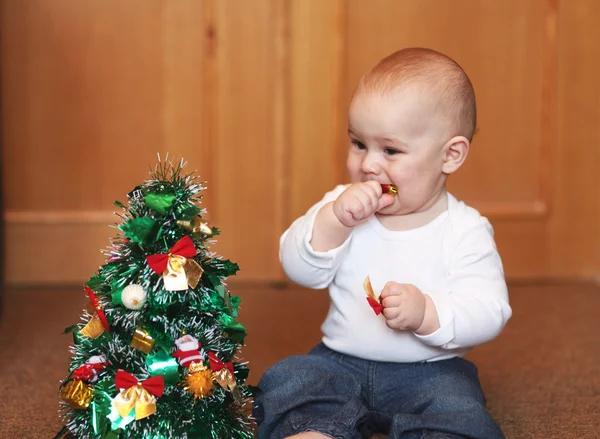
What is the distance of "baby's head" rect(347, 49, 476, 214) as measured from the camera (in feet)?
3.10

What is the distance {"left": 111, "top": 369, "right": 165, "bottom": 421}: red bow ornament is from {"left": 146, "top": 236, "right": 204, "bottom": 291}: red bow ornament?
101mm

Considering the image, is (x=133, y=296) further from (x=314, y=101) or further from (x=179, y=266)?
(x=314, y=101)

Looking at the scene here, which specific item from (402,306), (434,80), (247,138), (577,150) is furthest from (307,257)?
(577,150)

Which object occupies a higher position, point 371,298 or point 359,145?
point 359,145

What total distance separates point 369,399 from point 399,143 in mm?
316

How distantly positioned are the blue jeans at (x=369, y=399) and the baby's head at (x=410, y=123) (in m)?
0.20

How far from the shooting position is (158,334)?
832 mm

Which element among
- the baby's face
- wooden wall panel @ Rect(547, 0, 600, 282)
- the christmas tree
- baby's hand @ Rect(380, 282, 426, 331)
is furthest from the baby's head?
wooden wall panel @ Rect(547, 0, 600, 282)

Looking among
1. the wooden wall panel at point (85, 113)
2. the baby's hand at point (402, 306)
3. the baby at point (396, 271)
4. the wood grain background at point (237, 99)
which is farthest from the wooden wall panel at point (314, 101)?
the baby's hand at point (402, 306)

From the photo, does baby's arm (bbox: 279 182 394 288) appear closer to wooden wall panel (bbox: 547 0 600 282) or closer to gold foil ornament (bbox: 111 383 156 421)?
gold foil ornament (bbox: 111 383 156 421)

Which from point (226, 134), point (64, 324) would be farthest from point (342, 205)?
point (226, 134)

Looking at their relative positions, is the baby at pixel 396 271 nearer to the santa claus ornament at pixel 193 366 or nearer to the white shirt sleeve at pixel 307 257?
the white shirt sleeve at pixel 307 257

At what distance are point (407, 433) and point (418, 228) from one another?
26 centimetres

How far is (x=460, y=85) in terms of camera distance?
0.97 metres
